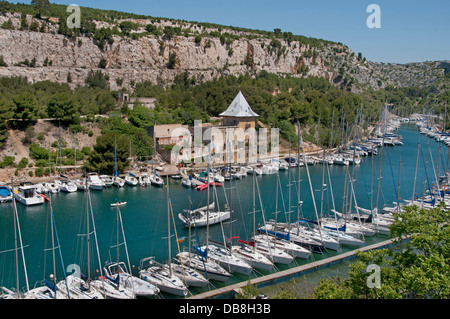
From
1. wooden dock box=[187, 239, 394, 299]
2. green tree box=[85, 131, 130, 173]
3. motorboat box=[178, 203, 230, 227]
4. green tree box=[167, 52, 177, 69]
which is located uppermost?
green tree box=[167, 52, 177, 69]

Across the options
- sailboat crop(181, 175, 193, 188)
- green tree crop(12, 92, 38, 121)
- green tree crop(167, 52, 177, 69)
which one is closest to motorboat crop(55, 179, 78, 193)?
sailboat crop(181, 175, 193, 188)

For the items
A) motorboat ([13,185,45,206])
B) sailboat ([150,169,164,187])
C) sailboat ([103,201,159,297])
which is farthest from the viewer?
sailboat ([150,169,164,187])

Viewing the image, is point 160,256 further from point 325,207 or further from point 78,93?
point 78,93

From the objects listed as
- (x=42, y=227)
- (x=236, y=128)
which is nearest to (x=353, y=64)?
(x=236, y=128)

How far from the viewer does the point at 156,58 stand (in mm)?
58781

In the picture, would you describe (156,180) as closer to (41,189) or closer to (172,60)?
(41,189)

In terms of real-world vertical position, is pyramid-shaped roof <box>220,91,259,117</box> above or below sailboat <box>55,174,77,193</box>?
above

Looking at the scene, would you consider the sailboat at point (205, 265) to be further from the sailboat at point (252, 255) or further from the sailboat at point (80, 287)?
the sailboat at point (80, 287)

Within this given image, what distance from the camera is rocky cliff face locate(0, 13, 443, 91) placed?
155 feet

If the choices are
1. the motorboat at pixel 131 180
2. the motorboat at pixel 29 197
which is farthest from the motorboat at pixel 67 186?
the motorboat at pixel 131 180

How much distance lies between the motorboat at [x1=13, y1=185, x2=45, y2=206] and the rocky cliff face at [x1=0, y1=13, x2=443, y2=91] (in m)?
24.5

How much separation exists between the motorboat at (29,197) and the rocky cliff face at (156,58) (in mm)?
24484

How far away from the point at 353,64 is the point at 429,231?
8860 centimetres

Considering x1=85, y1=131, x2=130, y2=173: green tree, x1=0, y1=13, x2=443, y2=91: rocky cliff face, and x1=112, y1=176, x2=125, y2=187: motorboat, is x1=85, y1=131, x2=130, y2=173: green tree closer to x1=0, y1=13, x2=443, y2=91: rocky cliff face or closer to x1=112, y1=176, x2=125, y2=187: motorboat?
x1=112, y1=176, x2=125, y2=187: motorboat
